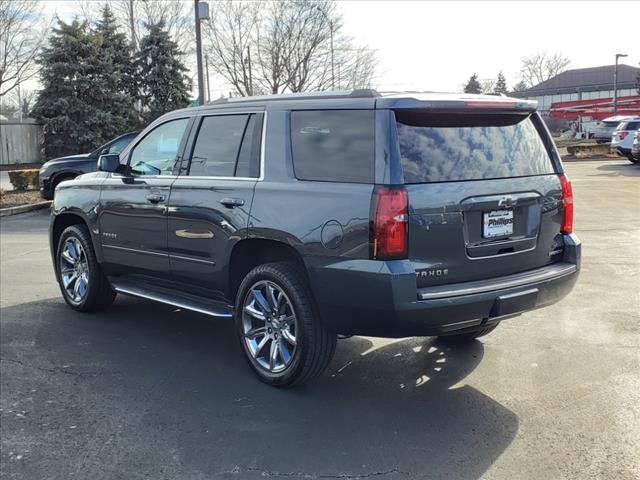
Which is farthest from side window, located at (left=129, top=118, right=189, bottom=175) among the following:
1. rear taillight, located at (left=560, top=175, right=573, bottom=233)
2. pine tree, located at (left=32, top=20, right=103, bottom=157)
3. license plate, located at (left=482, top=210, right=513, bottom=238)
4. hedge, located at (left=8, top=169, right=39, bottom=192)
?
pine tree, located at (left=32, top=20, right=103, bottom=157)

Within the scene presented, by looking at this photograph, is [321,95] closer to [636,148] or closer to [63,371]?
[63,371]

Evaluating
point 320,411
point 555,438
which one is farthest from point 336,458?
point 555,438

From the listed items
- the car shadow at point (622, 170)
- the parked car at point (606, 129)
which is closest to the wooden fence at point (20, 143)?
the car shadow at point (622, 170)

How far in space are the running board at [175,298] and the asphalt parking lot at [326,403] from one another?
0.39m

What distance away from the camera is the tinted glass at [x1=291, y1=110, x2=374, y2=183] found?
4.01m

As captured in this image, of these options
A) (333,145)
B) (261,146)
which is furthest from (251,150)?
(333,145)

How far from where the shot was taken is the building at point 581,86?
295ft

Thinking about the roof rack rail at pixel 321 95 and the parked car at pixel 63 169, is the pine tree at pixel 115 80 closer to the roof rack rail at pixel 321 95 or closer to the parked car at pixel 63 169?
the parked car at pixel 63 169

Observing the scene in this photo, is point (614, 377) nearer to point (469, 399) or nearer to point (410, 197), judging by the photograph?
point (469, 399)

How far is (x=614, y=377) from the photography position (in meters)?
4.59

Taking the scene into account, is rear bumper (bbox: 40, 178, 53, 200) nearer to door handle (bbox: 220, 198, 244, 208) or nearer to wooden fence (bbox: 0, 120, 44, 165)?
door handle (bbox: 220, 198, 244, 208)

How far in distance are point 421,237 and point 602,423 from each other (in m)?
1.49

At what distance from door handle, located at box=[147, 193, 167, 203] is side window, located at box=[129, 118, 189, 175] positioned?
197mm

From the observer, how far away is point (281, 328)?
452cm
